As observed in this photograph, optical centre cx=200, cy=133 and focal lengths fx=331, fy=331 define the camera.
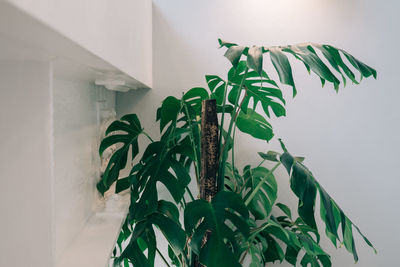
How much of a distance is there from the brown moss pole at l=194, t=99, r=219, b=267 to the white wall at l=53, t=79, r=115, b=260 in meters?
0.38

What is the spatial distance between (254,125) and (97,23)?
0.90 metres

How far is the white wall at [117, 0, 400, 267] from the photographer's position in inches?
64.0

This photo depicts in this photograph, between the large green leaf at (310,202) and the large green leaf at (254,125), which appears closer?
the large green leaf at (310,202)

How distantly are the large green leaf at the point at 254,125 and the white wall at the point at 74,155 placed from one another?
1.82 ft

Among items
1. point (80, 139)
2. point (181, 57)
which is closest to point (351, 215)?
point (181, 57)

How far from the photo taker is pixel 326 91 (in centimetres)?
168

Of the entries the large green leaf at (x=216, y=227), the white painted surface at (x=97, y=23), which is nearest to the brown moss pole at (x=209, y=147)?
the large green leaf at (x=216, y=227)

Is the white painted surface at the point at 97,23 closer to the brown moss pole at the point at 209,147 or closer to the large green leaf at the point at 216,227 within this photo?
the brown moss pole at the point at 209,147

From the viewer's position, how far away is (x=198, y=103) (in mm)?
1358

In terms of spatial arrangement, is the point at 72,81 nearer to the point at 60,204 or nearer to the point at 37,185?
the point at 60,204

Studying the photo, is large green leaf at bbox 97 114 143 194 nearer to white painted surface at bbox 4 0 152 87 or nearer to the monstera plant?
the monstera plant

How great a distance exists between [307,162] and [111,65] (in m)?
1.32

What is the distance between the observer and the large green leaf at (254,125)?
131 centimetres

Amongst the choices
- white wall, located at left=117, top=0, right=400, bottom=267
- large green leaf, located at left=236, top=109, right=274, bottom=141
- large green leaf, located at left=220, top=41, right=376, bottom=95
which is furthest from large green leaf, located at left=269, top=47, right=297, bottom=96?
white wall, located at left=117, top=0, right=400, bottom=267
